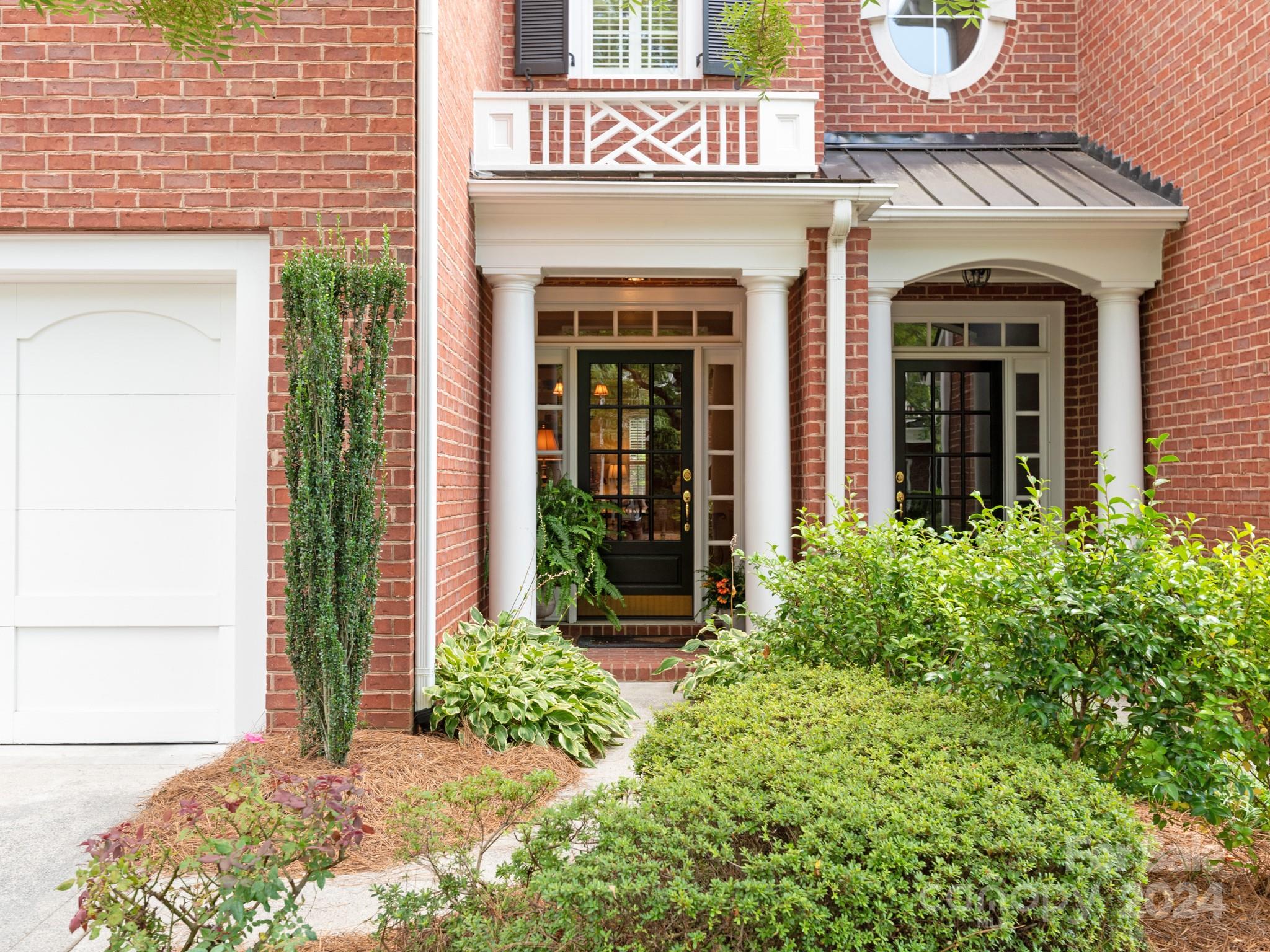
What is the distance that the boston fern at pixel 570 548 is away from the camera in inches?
295

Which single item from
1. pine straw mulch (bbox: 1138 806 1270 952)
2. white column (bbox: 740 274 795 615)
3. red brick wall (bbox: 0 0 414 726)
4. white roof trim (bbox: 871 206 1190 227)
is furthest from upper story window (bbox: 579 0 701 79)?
pine straw mulch (bbox: 1138 806 1270 952)

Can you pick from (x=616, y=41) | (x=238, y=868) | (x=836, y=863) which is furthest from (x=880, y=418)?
(x=238, y=868)

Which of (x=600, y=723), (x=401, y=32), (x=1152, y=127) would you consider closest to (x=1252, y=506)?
(x=1152, y=127)

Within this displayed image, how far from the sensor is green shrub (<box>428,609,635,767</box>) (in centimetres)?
475

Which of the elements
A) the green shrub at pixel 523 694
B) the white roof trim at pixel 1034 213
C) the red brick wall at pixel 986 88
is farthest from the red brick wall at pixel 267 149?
the red brick wall at pixel 986 88

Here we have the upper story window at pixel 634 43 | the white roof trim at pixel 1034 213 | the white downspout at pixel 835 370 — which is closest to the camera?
the white downspout at pixel 835 370

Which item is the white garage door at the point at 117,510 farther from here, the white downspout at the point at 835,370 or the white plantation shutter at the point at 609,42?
the white plantation shutter at the point at 609,42

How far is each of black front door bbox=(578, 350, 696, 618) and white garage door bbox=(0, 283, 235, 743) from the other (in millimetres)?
4026

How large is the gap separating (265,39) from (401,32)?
67 centimetres

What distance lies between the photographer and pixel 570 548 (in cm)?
758

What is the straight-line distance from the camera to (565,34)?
791 centimetres

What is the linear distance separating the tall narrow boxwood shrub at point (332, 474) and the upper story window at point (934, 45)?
6443 millimetres

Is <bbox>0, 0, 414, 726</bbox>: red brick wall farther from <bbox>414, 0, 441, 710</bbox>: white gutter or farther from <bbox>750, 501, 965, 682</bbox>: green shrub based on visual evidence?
<bbox>750, 501, 965, 682</bbox>: green shrub

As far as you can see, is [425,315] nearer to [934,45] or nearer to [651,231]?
[651,231]
